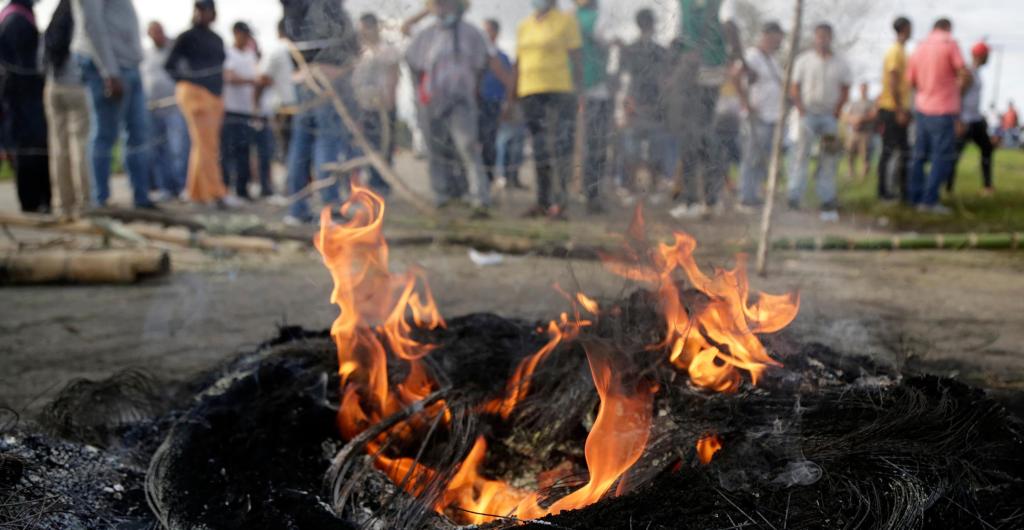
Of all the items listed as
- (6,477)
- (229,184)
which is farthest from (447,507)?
(229,184)

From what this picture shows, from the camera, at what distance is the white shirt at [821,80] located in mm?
6559

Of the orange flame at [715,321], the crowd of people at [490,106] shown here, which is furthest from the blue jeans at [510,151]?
the orange flame at [715,321]

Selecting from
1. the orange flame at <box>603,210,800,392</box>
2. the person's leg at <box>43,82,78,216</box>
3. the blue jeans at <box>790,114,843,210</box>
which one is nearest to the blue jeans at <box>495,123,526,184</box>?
the blue jeans at <box>790,114,843,210</box>

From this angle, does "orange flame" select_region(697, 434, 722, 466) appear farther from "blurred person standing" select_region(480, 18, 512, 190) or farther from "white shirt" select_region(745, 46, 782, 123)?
"blurred person standing" select_region(480, 18, 512, 190)

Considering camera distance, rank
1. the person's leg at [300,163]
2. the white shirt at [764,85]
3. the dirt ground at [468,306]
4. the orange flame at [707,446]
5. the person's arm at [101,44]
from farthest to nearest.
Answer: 1. the person's leg at [300,163]
2. the person's arm at [101,44]
3. the white shirt at [764,85]
4. the dirt ground at [468,306]
5. the orange flame at [707,446]

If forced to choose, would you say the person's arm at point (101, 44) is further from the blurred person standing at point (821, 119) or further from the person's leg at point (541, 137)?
the blurred person standing at point (821, 119)

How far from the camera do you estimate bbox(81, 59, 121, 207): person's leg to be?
8367mm

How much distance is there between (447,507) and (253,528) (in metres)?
0.52

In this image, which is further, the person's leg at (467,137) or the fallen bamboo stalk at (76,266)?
the person's leg at (467,137)

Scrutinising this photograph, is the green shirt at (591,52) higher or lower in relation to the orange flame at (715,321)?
higher

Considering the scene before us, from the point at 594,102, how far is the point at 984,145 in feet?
24.0

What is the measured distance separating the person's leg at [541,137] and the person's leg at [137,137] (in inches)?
167

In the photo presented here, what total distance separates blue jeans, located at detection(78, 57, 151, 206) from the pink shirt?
8.44 m

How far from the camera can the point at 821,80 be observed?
748cm
